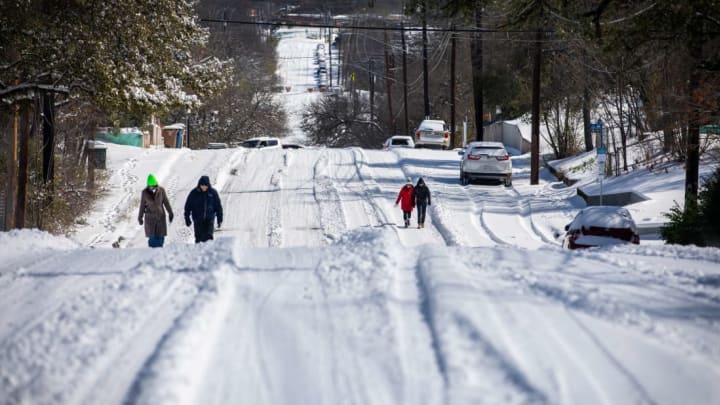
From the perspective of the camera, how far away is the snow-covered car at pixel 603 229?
1831cm

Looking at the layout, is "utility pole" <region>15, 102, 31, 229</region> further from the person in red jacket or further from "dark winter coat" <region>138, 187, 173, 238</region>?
the person in red jacket

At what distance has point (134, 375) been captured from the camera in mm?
6367

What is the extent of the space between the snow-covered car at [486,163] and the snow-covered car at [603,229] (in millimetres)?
16841

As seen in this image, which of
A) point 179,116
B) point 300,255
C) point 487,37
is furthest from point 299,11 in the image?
point 300,255

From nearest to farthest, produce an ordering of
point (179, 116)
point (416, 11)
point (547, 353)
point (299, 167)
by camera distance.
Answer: point (547, 353), point (416, 11), point (299, 167), point (179, 116)

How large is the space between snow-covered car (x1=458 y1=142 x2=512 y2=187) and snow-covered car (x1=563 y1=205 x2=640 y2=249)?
55.3 feet

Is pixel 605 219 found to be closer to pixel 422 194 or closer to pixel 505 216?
pixel 422 194

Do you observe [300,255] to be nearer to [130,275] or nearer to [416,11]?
[130,275]

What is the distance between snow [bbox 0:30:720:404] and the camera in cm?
616

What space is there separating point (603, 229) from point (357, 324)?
1197cm

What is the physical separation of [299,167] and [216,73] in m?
16.6

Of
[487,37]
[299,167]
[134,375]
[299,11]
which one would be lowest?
[134,375]

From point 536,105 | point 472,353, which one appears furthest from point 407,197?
point 472,353

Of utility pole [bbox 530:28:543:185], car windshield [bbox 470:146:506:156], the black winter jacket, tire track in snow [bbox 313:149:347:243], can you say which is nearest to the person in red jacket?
the black winter jacket
